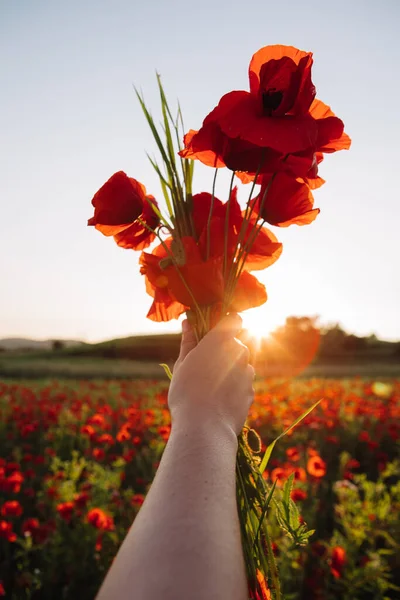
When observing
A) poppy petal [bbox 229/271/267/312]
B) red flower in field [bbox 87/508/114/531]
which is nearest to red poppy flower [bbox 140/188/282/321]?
poppy petal [bbox 229/271/267/312]

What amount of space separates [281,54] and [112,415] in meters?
4.92

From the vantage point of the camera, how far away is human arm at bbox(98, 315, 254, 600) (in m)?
0.58

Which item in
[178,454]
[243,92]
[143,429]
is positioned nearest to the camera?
[178,454]

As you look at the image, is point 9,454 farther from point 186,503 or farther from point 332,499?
point 186,503

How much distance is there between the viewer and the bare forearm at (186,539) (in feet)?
1.89

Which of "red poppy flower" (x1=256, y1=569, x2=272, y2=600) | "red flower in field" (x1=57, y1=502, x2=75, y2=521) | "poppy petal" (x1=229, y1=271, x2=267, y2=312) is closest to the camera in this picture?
"red poppy flower" (x1=256, y1=569, x2=272, y2=600)

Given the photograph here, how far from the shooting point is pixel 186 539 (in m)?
0.61

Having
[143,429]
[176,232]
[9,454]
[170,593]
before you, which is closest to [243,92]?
[176,232]

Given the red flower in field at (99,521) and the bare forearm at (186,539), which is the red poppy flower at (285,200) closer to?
the bare forearm at (186,539)

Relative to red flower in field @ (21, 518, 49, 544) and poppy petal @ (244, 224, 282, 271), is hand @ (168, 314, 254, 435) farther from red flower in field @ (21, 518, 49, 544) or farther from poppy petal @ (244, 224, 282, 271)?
red flower in field @ (21, 518, 49, 544)

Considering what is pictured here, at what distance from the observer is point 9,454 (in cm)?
493

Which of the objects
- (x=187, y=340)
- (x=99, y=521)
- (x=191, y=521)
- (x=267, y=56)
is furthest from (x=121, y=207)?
(x=99, y=521)

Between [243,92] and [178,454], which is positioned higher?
[243,92]

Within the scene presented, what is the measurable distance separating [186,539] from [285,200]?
845 millimetres
